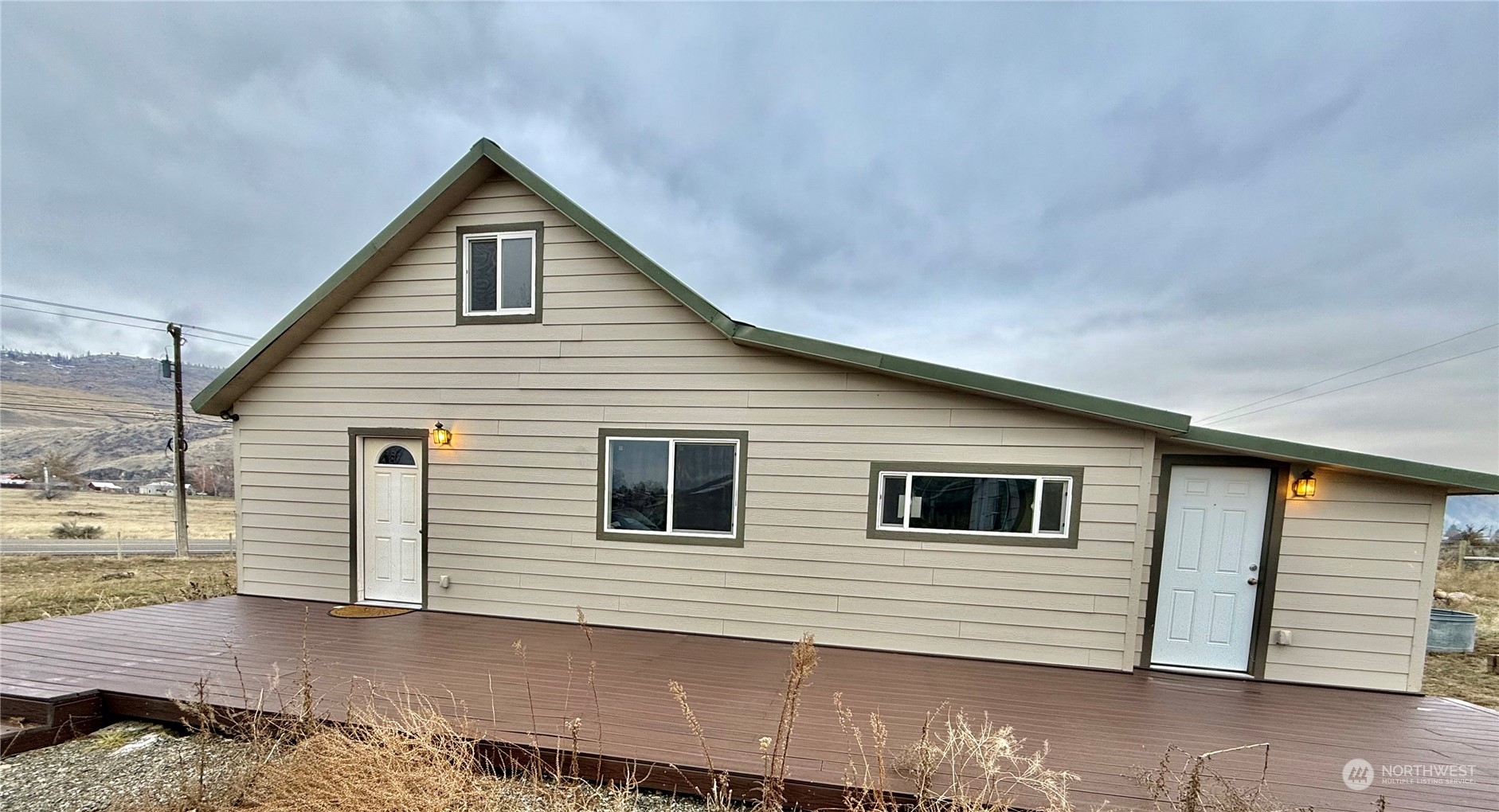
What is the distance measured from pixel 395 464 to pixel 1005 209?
15.2m

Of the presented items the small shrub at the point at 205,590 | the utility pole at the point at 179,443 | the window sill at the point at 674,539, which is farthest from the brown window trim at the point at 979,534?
the utility pole at the point at 179,443

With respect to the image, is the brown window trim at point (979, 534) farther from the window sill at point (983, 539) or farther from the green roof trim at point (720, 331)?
the green roof trim at point (720, 331)

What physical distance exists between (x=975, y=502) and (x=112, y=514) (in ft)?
124

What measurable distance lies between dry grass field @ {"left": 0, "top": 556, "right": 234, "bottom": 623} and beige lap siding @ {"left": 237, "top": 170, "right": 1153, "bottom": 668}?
3.03m

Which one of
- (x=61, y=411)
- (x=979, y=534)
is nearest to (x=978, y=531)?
(x=979, y=534)

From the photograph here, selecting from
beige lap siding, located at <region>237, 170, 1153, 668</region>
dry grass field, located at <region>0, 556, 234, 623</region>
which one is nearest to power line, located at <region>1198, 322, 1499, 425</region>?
beige lap siding, located at <region>237, 170, 1153, 668</region>

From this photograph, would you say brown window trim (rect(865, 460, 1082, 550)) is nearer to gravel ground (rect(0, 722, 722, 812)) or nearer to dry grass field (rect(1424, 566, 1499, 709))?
gravel ground (rect(0, 722, 722, 812))

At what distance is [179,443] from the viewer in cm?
1293

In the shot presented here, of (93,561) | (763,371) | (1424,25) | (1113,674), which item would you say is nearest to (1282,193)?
(1424,25)

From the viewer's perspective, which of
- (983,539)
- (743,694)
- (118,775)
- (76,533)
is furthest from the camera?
(76,533)

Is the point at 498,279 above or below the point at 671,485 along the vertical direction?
above

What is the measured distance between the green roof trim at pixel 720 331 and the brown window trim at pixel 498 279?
322 millimetres

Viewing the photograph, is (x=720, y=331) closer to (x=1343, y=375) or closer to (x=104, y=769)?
(x=104, y=769)

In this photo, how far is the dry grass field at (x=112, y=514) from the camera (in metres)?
19.0
